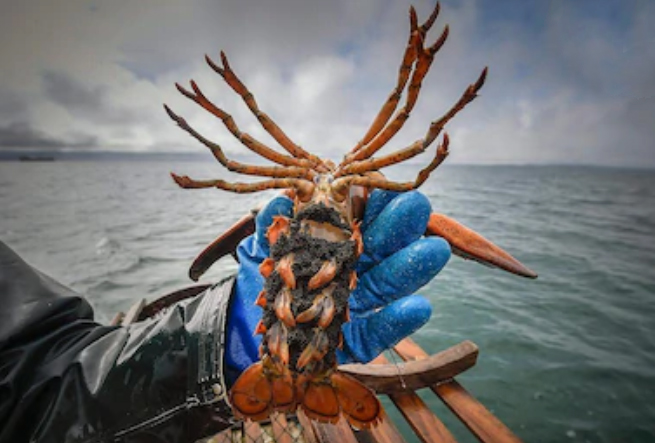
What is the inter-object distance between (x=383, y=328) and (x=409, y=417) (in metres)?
2.02

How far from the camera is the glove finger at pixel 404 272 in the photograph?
7.73ft

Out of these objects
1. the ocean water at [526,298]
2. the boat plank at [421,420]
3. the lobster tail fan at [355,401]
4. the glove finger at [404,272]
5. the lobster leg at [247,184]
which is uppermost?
the lobster leg at [247,184]

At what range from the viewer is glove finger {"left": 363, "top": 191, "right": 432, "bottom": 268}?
8.15 feet

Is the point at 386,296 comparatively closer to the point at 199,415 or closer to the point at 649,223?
the point at 199,415

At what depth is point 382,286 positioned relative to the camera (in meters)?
2.54

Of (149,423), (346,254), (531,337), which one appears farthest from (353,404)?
(531,337)

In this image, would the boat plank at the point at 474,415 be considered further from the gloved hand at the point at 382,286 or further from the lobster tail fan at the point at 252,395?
the lobster tail fan at the point at 252,395

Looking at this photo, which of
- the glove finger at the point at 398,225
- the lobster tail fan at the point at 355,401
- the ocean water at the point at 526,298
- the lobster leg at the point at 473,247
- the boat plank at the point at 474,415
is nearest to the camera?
the lobster tail fan at the point at 355,401

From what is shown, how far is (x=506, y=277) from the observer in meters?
11.8

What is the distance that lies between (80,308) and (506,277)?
41.9 ft

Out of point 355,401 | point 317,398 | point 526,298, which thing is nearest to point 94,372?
point 317,398

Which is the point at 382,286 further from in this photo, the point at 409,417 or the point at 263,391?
the point at 409,417

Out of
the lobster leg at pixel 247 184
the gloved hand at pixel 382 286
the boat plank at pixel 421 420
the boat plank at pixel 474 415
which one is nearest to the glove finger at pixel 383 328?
the gloved hand at pixel 382 286

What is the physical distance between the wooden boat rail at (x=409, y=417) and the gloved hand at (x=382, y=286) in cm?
143
